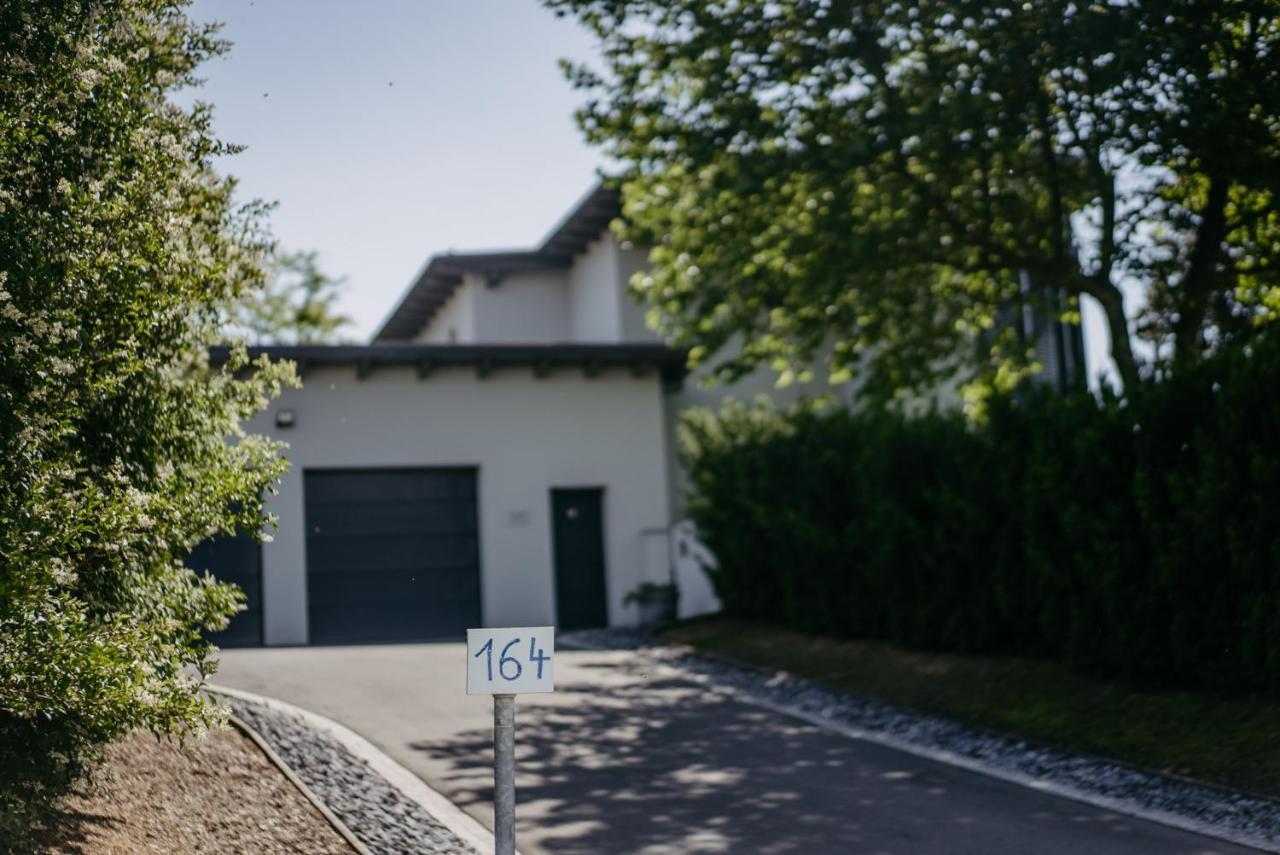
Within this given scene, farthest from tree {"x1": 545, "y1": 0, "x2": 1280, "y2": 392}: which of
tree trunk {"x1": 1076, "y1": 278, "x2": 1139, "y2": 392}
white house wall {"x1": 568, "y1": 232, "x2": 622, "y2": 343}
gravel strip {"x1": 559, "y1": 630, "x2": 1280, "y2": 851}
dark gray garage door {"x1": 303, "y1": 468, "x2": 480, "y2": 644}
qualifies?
white house wall {"x1": 568, "y1": 232, "x2": 622, "y2": 343}

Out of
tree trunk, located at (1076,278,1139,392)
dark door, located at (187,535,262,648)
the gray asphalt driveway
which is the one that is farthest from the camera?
dark door, located at (187,535,262,648)

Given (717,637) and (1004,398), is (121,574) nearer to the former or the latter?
(1004,398)

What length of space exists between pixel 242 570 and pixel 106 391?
1445 cm

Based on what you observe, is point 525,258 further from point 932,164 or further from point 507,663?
point 507,663

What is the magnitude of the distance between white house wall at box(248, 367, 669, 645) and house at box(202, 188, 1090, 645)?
0.08 feet

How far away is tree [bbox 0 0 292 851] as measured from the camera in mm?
6695

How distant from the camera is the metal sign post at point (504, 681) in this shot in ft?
20.2

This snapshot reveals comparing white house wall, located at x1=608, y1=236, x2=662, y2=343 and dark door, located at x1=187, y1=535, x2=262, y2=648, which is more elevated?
white house wall, located at x1=608, y1=236, x2=662, y2=343

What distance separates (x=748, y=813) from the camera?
9398 millimetres

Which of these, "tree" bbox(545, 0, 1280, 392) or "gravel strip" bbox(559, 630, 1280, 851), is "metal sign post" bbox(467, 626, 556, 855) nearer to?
"gravel strip" bbox(559, 630, 1280, 851)

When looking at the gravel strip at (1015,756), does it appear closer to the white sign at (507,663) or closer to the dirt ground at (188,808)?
the white sign at (507,663)

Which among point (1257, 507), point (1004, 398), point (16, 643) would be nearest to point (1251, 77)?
point (1004, 398)

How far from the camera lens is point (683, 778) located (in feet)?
34.8

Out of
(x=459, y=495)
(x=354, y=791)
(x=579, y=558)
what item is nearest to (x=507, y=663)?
(x=354, y=791)
